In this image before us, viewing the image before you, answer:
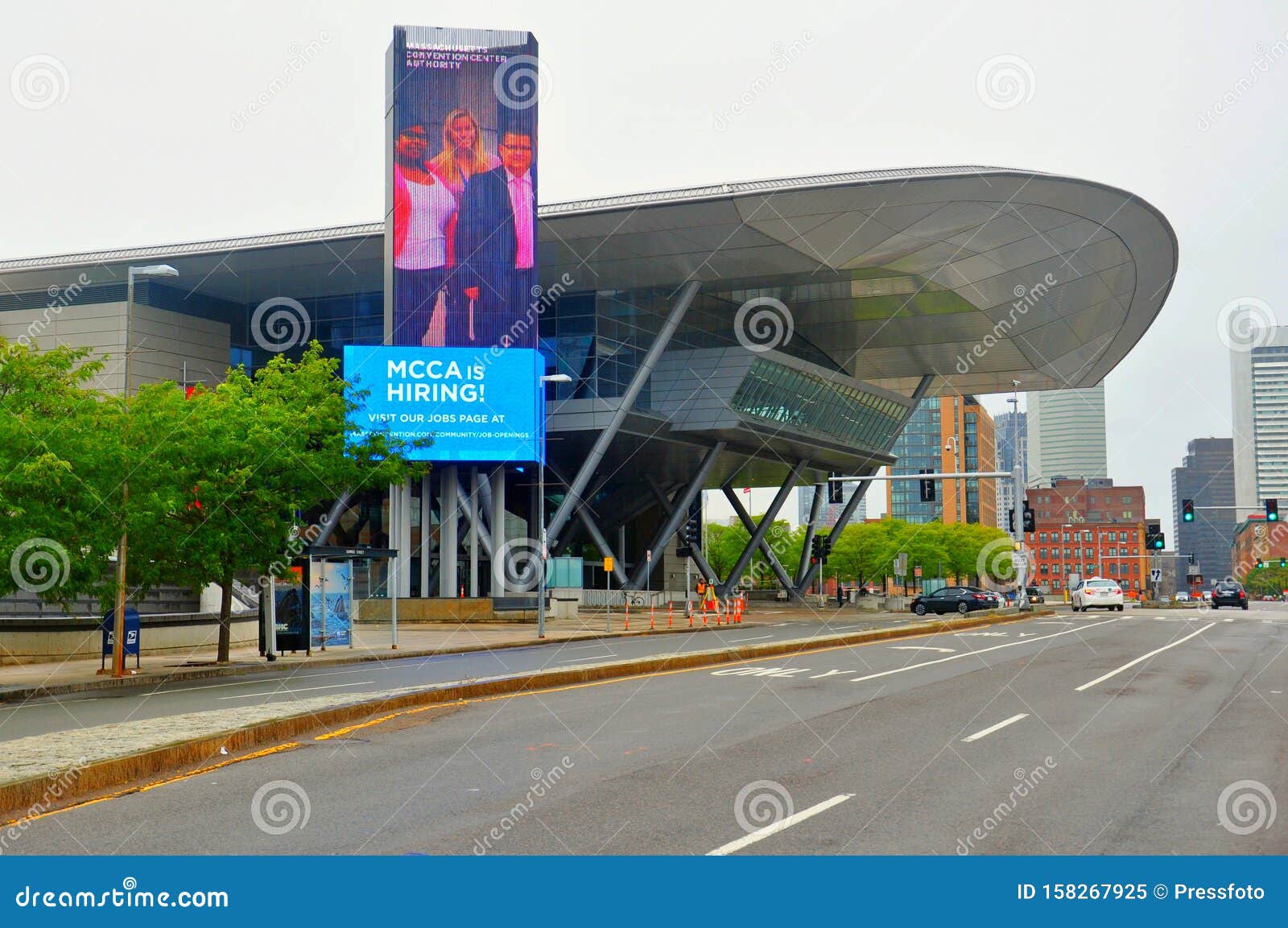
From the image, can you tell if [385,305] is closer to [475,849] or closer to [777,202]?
[777,202]

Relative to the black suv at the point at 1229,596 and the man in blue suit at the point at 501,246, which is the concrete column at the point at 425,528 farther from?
the black suv at the point at 1229,596

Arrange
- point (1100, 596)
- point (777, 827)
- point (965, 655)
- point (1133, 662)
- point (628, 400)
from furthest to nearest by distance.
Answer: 1. point (1100, 596)
2. point (628, 400)
3. point (965, 655)
4. point (1133, 662)
5. point (777, 827)

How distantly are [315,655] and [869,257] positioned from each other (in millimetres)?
36498

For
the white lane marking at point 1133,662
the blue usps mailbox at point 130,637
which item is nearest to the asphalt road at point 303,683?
the blue usps mailbox at point 130,637

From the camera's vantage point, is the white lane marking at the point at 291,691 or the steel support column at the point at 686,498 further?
the steel support column at the point at 686,498

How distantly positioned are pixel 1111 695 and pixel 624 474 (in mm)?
59184

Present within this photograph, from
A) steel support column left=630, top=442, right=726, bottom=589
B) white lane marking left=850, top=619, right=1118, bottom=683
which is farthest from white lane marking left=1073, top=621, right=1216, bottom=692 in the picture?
steel support column left=630, top=442, right=726, bottom=589

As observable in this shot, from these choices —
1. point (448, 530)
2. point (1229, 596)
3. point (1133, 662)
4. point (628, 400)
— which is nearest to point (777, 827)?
point (1133, 662)

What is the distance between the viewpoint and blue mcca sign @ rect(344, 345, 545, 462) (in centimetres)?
5406

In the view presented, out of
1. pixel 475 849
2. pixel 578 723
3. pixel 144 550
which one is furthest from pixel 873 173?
pixel 475 849

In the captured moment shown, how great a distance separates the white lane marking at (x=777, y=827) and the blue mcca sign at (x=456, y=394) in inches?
1767

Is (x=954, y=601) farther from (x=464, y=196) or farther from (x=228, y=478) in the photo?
(x=228, y=478)

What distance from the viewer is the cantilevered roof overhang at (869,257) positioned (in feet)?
171

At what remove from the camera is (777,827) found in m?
8.54
